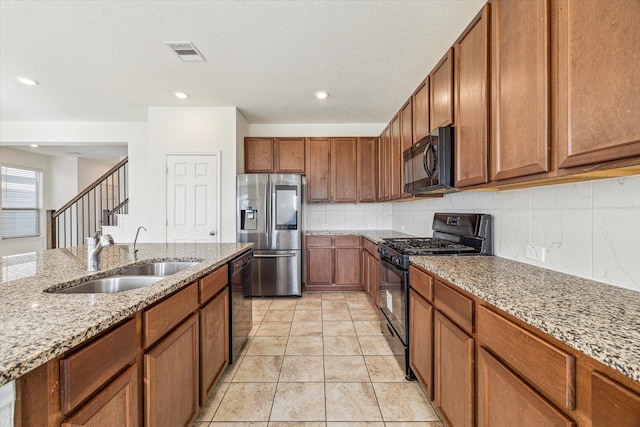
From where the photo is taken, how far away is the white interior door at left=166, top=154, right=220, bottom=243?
12.4ft

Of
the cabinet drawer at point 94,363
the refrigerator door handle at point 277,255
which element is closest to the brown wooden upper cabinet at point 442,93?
the cabinet drawer at point 94,363

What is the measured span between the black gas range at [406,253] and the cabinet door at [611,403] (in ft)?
4.19

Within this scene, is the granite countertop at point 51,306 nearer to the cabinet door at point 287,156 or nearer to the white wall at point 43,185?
the cabinet door at point 287,156

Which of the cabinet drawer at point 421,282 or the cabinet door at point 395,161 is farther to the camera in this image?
the cabinet door at point 395,161

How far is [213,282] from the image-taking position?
1753mm

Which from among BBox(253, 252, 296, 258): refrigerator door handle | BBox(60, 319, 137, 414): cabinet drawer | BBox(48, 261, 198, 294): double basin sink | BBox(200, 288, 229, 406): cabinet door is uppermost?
BBox(48, 261, 198, 294): double basin sink

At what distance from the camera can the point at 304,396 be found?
185 cm

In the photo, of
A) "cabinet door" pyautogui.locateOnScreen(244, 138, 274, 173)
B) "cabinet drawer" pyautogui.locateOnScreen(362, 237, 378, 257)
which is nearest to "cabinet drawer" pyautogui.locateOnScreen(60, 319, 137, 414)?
"cabinet drawer" pyautogui.locateOnScreen(362, 237, 378, 257)

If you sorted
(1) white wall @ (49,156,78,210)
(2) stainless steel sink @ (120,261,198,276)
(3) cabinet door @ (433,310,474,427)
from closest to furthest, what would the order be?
(3) cabinet door @ (433,310,474,427)
(2) stainless steel sink @ (120,261,198,276)
(1) white wall @ (49,156,78,210)

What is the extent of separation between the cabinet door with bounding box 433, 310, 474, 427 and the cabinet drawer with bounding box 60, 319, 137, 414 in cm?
137

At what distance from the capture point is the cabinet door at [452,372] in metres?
1.23

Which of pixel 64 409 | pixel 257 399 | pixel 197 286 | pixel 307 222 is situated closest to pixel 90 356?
pixel 64 409

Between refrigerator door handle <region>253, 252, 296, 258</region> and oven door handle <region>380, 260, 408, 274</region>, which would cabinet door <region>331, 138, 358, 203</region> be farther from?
oven door handle <region>380, 260, 408, 274</region>

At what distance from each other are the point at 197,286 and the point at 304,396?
1.05m
